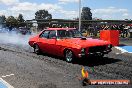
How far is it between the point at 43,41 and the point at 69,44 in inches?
97.2

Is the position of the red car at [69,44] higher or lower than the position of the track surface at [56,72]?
higher

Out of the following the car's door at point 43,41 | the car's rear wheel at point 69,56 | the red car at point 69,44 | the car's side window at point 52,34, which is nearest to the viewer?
the red car at point 69,44

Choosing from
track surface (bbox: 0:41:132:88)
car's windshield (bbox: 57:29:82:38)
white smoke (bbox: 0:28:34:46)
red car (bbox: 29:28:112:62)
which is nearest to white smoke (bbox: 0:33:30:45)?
white smoke (bbox: 0:28:34:46)

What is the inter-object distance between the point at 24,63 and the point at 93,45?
3.06 meters

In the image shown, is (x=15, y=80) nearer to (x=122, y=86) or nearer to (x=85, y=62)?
(x=122, y=86)

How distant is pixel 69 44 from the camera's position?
1128 cm

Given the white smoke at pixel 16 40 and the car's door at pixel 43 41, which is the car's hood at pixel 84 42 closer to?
the car's door at pixel 43 41

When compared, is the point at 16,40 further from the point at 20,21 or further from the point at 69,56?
the point at 20,21

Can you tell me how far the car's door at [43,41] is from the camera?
13175mm

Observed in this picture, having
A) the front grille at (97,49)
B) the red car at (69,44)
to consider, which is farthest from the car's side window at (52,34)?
the front grille at (97,49)

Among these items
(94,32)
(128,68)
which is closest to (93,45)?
(128,68)

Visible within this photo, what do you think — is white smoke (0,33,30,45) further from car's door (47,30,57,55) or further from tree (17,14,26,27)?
tree (17,14,26,27)

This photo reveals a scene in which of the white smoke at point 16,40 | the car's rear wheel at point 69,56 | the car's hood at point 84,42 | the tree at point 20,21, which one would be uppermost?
the car's hood at point 84,42

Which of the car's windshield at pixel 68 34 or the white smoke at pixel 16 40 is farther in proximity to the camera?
the white smoke at pixel 16 40
